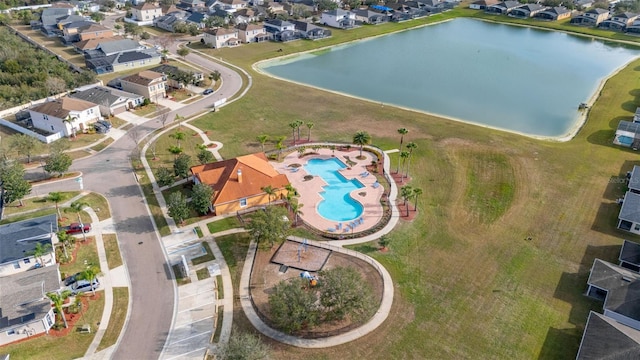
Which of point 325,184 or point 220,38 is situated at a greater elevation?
point 220,38

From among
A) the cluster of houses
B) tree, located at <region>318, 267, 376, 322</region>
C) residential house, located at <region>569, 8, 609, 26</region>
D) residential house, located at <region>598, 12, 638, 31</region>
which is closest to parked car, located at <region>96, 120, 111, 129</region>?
the cluster of houses

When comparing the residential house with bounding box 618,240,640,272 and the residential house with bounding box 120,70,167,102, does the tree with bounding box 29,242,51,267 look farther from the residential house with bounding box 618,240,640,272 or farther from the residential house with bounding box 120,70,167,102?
the residential house with bounding box 618,240,640,272

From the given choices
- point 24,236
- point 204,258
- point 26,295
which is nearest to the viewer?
point 26,295

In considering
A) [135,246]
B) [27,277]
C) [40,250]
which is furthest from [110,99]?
[27,277]

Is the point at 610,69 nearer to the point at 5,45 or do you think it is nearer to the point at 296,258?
the point at 296,258

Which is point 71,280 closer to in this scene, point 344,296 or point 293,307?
point 293,307

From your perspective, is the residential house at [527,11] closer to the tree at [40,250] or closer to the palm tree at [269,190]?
the palm tree at [269,190]
